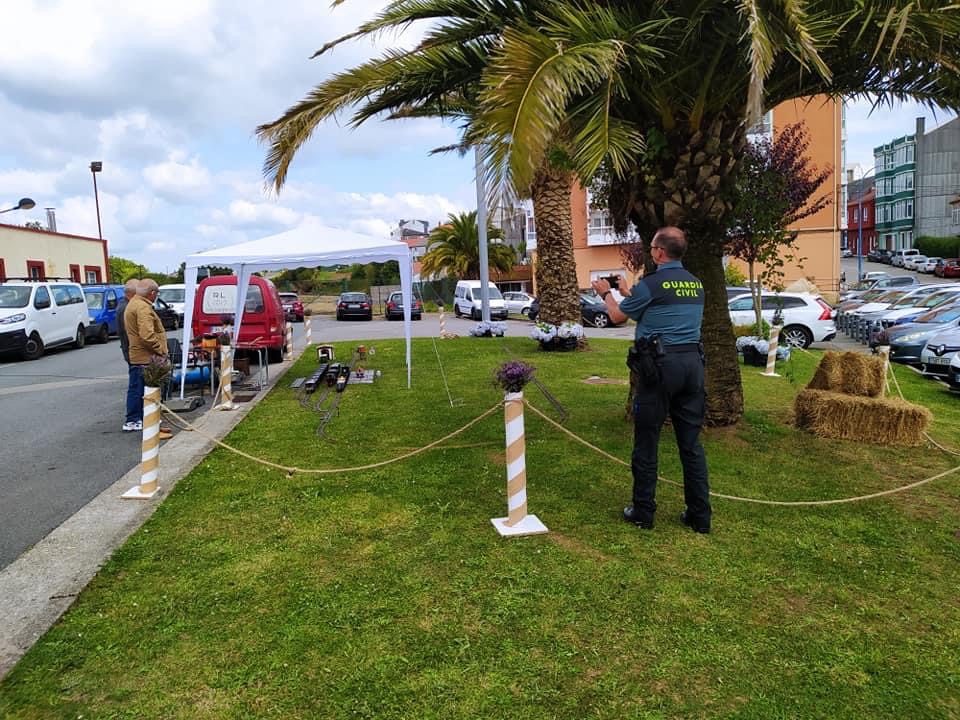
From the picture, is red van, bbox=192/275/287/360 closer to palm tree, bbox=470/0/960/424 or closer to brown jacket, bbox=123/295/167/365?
brown jacket, bbox=123/295/167/365

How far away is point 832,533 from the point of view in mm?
4836

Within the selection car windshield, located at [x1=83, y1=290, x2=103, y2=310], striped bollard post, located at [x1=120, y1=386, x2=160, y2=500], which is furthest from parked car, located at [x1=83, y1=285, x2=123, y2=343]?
striped bollard post, located at [x1=120, y1=386, x2=160, y2=500]

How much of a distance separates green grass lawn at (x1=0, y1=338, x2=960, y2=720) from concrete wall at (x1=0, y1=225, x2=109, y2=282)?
3046 cm

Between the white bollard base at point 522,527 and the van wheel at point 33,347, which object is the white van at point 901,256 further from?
the white bollard base at point 522,527

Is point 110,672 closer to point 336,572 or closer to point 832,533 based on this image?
point 336,572

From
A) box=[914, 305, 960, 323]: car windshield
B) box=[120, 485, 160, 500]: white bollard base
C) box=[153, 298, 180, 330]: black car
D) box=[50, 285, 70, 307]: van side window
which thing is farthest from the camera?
box=[153, 298, 180, 330]: black car

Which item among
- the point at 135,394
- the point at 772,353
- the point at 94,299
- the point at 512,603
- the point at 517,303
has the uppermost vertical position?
the point at 94,299

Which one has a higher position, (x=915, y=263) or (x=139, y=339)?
(x=915, y=263)

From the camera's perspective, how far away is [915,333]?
47.8ft

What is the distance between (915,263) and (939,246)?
7410 millimetres

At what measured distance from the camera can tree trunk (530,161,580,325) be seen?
16.7m

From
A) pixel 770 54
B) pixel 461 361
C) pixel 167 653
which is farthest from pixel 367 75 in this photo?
pixel 461 361

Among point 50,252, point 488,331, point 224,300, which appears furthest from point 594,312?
point 50,252

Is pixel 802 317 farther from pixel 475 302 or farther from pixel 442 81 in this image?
pixel 475 302
